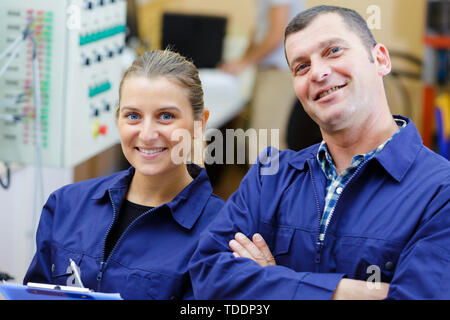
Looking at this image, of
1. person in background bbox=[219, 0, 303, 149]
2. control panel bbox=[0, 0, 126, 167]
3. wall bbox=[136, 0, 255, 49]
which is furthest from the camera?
wall bbox=[136, 0, 255, 49]

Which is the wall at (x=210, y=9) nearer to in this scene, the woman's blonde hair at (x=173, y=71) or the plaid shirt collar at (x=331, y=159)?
the woman's blonde hair at (x=173, y=71)

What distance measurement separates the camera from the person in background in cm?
343

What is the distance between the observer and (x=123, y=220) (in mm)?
1631

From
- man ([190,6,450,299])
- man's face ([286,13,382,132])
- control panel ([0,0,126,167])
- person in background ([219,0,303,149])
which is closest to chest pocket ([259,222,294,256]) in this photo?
man ([190,6,450,299])

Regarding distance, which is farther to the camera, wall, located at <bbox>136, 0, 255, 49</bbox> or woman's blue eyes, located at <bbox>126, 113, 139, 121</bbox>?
wall, located at <bbox>136, 0, 255, 49</bbox>

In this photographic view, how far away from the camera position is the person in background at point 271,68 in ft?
11.2

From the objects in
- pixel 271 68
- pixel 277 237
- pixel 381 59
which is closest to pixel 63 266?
pixel 277 237

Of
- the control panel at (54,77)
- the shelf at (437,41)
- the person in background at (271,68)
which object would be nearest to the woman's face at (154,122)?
the control panel at (54,77)

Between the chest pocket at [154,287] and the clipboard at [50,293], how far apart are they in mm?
144

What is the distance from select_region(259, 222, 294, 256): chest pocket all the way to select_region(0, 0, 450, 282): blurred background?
57 centimetres

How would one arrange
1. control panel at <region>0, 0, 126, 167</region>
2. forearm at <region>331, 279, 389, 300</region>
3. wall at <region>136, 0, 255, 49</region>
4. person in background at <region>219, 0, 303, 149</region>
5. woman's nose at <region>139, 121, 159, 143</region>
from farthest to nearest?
wall at <region>136, 0, 255, 49</region>
person in background at <region>219, 0, 303, 149</region>
control panel at <region>0, 0, 126, 167</region>
woman's nose at <region>139, 121, 159, 143</region>
forearm at <region>331, 279, 389, 300</region>

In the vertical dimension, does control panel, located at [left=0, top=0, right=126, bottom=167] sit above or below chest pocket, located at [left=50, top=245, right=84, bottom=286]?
above

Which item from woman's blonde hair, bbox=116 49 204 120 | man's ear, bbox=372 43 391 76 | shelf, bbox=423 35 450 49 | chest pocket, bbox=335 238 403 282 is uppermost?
man's ear, bbox=372 43 391 76

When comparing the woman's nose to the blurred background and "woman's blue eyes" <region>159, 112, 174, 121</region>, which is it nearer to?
"woman's blue eyes" <region>159, 112, 174, 121</region>
